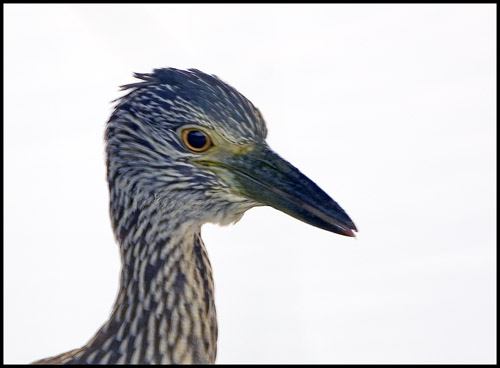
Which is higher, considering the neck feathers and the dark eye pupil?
the dark eye pupil

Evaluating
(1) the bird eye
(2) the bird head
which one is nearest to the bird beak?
(2) the bird head

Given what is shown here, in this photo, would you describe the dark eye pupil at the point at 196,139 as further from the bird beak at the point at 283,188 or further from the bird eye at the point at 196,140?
the bird beak at the point at 283,188

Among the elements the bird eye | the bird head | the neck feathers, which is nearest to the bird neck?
the neck feathers

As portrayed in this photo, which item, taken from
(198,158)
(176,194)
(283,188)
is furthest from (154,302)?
(283,188)

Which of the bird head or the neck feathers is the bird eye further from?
the neck feathers

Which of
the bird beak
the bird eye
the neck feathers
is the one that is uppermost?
the bird eye

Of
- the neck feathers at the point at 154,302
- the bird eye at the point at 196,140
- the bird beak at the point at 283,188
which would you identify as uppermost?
the bird eye at the point at 196,140

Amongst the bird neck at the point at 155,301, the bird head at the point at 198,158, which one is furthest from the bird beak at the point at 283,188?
the bird neck at the point at 155,301

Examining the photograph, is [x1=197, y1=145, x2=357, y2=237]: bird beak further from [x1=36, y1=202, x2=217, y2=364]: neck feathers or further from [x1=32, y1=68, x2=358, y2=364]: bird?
[x1=36, y1=202, x2=217, y2=364]: neck feathers
